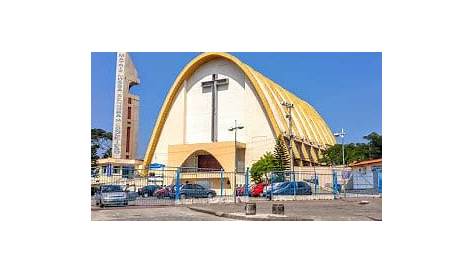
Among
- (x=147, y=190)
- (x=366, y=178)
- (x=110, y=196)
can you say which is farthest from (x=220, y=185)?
(x=366, y=178)

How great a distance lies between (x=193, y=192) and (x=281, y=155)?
10947mm

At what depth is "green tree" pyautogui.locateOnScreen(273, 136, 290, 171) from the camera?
952 inches

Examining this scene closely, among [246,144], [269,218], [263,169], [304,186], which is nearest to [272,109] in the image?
[246,144]

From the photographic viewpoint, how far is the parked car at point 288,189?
640 inches

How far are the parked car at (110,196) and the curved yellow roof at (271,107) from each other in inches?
435

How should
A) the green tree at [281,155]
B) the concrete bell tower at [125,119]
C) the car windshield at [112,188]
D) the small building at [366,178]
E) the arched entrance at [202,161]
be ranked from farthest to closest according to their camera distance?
the arched entrance at [202,161] → the green tree at [281,155] → the concrete bell tower at [125,119] → the small building at [366,178] → the car windshield at [112,188]

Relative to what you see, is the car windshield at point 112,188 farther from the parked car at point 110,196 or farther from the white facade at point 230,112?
the white facade at point 230,112

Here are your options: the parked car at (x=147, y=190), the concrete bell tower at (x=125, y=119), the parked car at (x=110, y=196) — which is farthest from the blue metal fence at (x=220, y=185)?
the concrete bell tower at (x=125, y=119)

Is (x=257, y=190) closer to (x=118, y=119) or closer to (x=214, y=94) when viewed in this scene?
(x=118, y=119)

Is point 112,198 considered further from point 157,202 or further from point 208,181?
point 208,181

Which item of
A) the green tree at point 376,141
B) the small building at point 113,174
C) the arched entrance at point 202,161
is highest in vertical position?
the green tree at point 376,141

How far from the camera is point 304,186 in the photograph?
1695 cm
